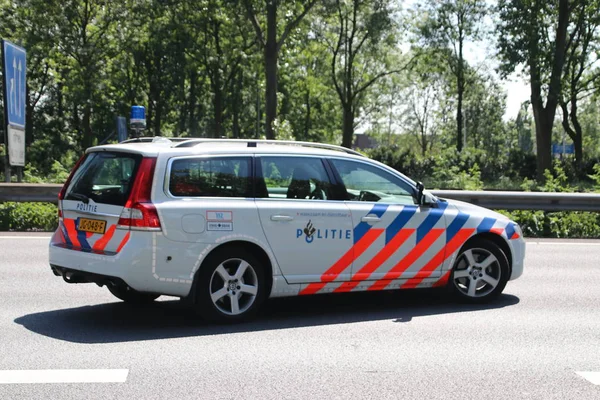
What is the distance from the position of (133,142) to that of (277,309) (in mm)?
2014

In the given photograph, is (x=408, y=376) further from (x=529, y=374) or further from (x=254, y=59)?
(x=254, y=59)

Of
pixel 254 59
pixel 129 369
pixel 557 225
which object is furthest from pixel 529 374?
pixel 254 59

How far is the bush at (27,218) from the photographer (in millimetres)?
14383

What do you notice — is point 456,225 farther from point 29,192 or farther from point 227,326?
point 29,192

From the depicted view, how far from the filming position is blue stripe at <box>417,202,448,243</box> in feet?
25.2

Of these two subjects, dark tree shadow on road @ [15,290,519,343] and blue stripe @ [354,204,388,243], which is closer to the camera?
dark tree shadow on road @ [15,290,519,343]

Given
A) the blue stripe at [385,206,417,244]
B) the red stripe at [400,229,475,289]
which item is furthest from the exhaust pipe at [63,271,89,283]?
the red stripe at [400,229,475,289]

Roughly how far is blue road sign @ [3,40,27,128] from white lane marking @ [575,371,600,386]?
13.4 metres

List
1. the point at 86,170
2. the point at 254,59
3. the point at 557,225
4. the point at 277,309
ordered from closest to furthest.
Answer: the point at 86,170, the point at 277,309, the point at 557,225, the point at 254,59

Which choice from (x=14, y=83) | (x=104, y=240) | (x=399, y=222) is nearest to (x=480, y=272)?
(x=399, y=222)

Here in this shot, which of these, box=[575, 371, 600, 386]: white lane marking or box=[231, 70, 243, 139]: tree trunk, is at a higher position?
box=[231, 70, 243, 139]: tree trunk

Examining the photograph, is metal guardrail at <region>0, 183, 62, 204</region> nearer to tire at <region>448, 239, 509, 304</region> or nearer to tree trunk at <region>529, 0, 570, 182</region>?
tire at <region>448, 239, 509, 304</region>

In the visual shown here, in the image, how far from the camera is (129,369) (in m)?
5.39

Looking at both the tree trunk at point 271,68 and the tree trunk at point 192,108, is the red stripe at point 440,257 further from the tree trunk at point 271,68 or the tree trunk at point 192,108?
the tree trunk at point 192,108
